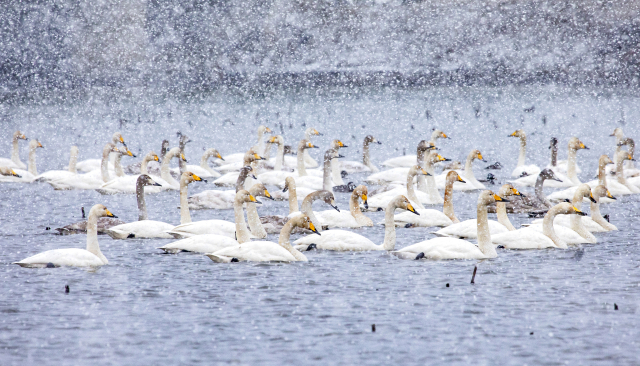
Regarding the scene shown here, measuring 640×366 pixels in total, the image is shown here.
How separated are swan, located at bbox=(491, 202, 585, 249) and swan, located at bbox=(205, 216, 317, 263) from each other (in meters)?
3.21

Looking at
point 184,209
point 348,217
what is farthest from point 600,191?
point 184,209

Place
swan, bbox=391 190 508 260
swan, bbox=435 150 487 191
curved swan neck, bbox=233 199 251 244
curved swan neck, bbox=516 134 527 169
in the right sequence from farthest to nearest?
curved swan neck, bbox=516 134 527 169 < swan, bbox=435 150 487 191 < curved swan neck, bbox=233 199 251 244 < swan, bbox=391 190 508 260

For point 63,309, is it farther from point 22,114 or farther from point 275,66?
point 275,66

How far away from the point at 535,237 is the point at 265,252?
170 inches

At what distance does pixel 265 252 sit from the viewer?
13.8 m

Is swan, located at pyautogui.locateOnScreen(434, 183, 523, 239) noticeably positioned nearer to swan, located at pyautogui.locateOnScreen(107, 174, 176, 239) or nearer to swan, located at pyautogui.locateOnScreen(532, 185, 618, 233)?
swan, located at pyautogui.locateOnScreen(532, 185, 618, 233)

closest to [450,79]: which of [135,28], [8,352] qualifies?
[135,28]

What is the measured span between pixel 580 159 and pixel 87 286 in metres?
21.1

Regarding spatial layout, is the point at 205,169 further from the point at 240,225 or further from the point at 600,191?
the point at 600,191

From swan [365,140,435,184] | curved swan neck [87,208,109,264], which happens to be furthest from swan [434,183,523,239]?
swan [365,140,435,184]

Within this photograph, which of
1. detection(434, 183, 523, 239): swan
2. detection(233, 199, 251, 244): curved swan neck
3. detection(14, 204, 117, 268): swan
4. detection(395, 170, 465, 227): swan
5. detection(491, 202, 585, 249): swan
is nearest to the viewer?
detection(14, 204, 117, 268): swan

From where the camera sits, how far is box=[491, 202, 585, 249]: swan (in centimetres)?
1511

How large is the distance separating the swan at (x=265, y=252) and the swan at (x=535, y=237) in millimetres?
3213

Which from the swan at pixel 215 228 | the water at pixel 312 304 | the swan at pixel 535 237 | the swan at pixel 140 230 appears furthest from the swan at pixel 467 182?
the swan at pixel 140 230
